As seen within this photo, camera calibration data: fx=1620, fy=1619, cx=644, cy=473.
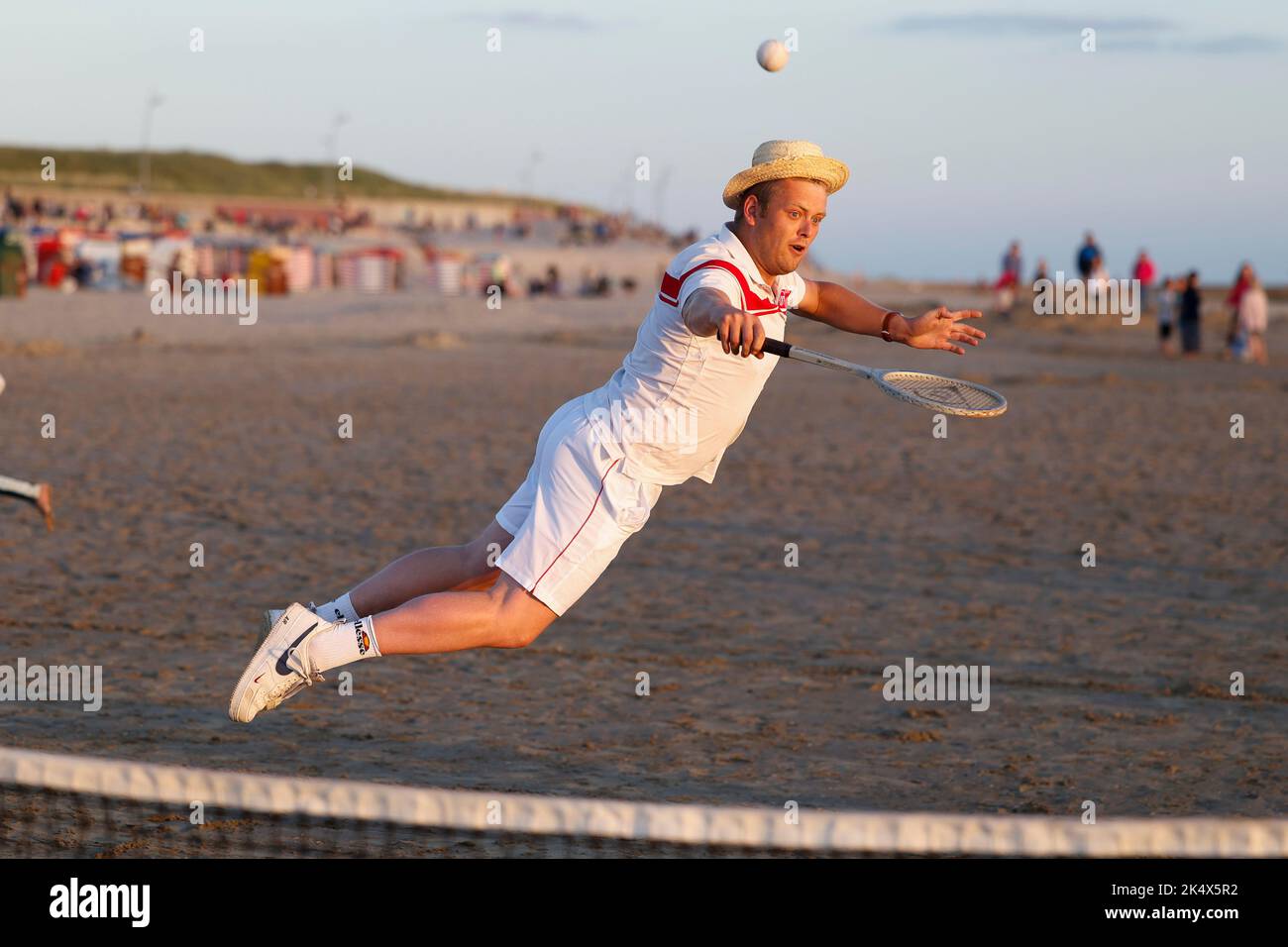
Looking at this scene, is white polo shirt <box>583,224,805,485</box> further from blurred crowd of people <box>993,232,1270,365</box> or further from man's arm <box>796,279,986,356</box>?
blurred crowd of people <box>993,232,1270,365</box>

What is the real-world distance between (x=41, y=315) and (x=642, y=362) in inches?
1326

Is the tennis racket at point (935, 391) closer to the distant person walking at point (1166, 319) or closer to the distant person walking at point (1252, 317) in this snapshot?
the distant person walking at point (1252, 317)

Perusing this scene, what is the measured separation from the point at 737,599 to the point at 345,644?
4.60 metres

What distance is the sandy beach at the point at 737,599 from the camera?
646 centimetres

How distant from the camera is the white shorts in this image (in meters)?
5.34

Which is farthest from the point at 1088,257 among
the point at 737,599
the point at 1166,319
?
the point at 737,599

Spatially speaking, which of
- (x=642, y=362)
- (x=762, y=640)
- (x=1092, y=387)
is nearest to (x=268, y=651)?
(x=642, y=362)

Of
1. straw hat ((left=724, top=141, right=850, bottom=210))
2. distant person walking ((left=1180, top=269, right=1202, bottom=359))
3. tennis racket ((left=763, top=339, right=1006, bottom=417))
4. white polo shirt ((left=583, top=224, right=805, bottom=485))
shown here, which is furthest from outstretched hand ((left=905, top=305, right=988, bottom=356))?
distant person walking ((left=1180, top=269, right=1202, bottom=359))

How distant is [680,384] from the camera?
5375 mm

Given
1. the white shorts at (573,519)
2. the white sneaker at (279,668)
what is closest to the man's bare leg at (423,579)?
the white sneaker at (279,668)

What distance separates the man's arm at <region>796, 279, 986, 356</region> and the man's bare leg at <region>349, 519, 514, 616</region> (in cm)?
147

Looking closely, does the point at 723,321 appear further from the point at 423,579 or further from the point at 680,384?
the point at 423,579

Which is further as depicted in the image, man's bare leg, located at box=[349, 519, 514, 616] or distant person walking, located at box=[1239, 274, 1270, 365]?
distant person walking, located at box=[1239, 274, 1270, 365]

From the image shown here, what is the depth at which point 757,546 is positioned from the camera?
11523mm
